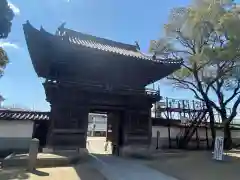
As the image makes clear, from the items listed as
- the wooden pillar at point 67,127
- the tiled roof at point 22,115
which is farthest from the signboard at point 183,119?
the tiled roof at point 22,115

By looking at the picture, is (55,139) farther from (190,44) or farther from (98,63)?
(190,44)

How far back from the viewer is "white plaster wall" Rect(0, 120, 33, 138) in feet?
49.9

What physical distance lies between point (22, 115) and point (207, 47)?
14.4 meters

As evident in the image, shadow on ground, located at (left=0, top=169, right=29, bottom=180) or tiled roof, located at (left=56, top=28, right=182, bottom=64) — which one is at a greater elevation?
tiled roof, located at (left=56, top=28, right=182, bottom=64)

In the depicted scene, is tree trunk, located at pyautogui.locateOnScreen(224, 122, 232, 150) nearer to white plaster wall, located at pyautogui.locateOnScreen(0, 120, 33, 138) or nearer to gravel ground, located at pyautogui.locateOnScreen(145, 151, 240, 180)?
gravel ground, located at pyautogui.locateOnScreen(145, 151, 240, 180)

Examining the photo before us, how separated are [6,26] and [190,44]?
47.2 feet

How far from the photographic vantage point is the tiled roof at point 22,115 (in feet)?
50.9

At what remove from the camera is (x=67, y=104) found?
497 inches

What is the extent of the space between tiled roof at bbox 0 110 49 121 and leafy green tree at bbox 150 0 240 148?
10291 millimetres

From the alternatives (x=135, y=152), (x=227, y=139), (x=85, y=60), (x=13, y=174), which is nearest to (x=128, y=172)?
(x=135, y=152)

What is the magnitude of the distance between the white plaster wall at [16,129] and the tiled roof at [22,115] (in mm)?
275

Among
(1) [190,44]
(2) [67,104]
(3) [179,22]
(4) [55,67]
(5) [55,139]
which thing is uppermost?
(3) [179,22]

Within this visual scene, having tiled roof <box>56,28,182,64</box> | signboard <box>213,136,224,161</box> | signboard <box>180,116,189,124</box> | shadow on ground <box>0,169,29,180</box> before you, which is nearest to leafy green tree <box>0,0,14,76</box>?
tiled roof <box>56,28,182,64</box>

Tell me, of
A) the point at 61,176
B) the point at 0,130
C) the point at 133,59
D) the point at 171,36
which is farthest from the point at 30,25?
the point at 171,36
